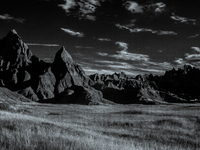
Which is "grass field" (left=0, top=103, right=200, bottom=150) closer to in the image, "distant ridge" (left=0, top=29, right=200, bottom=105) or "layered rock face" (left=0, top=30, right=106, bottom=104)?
"distant ridge" (left=0, top=29, right=200, bottom=105)

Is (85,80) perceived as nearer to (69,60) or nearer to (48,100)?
(69,60)

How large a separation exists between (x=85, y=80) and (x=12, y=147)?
183851mm

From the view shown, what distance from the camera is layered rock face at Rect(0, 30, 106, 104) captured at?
454ft

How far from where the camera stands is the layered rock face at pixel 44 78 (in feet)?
454

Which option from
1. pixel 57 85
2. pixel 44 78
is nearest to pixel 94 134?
pixel 44 78

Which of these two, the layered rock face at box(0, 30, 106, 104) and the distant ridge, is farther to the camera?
the distant ridge

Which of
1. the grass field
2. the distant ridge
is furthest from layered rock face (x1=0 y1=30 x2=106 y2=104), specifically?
the grass field

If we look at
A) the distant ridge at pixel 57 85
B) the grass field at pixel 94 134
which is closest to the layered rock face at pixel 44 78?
the distant ridge at pixel 57 85

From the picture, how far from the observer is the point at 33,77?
172 metres

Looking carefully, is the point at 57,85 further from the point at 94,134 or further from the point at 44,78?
the point at 94,134

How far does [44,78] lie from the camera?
16250cm

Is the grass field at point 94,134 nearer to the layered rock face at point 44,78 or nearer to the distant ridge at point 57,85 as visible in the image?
the distant ridge at point 57,85

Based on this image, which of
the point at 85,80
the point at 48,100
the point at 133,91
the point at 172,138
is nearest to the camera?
the point at 172,138

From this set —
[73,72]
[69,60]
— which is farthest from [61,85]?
[69,60]
